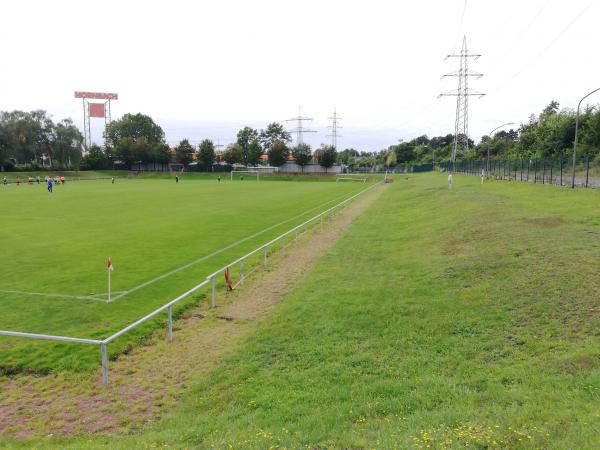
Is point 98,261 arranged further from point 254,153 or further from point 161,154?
point 254,153

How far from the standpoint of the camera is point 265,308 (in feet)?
42.5

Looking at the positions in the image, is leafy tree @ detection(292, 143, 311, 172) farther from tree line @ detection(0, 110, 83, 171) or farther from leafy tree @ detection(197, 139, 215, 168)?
tree line @ detection(0, 110, 83, 171)

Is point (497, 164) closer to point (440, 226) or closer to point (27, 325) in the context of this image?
point (440, 226)

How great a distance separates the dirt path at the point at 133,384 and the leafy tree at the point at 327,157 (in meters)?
112

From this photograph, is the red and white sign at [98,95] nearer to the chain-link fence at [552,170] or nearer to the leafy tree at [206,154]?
the leafy tree at [206,154]

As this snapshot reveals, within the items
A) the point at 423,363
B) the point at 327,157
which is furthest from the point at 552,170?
the point at 327,157

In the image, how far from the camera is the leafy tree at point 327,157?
124m

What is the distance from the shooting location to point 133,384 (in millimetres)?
8609

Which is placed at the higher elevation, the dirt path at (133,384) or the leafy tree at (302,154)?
the leafy tree at (302,154)

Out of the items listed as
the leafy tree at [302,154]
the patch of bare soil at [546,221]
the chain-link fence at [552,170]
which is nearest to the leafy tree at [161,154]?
the leafy tree at [302,154]

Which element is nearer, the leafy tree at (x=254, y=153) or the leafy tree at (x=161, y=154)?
the leafy tree at (x=161, y=154)

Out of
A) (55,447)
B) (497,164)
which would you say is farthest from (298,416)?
(497,164)

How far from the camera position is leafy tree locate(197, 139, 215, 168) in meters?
127

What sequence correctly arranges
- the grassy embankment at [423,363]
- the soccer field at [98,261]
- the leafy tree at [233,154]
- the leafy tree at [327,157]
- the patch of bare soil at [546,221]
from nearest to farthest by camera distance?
1. the grassy embankment at [423,363]
2. the soccer field at [98,261]
3. the patch of bare soil at [546,221]
4. the leafy tree at [327,157]
5. the leafy tree at [233,154]
